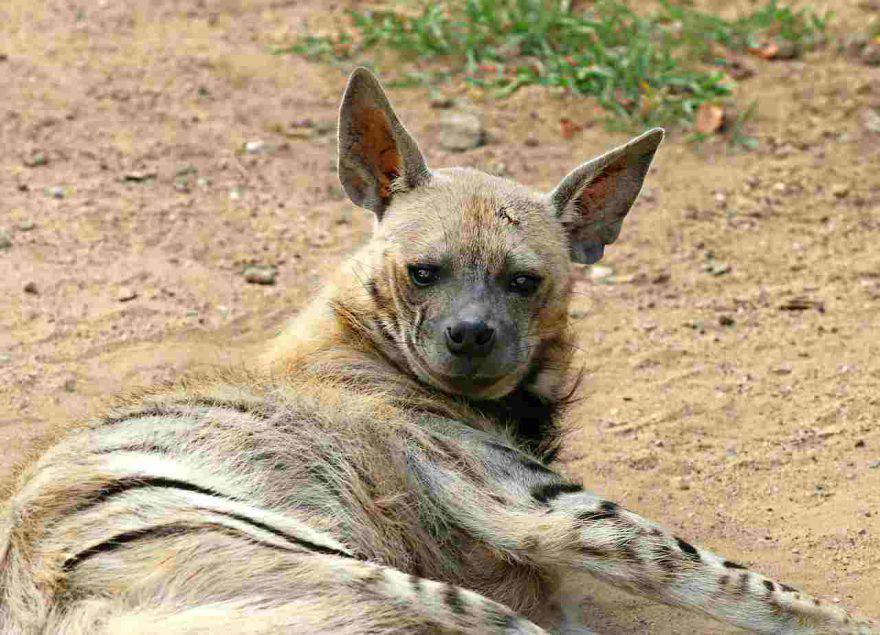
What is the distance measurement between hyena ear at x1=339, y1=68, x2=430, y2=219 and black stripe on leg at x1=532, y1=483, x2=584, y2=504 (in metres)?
1.30

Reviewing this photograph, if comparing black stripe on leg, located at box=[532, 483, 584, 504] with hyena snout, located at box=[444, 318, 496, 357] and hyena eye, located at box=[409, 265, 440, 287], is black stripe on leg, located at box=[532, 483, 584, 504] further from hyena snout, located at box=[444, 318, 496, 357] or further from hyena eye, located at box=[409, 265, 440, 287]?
hyena eye, located at box=[409, 265, 440, 287]

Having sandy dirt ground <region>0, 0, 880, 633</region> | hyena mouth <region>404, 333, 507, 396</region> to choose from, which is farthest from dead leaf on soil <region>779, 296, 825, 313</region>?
hyena mouth <region>404, 333, 507, 396</region>

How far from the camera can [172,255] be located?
6.48 m

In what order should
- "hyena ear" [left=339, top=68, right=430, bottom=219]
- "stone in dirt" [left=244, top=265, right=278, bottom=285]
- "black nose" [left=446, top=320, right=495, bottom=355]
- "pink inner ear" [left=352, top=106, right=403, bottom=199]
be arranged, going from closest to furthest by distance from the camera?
1. "black nose" [left=446, top=320, right=495, bottom=355]
2. "hyena ear" [left=339, top=68, right=430, bottom=219]
3. "pink inner ear" [left=352, top=106, right=403, bottom=199]
4. "stone in dirt" [left=244, top=265, right=278, bottom=285]

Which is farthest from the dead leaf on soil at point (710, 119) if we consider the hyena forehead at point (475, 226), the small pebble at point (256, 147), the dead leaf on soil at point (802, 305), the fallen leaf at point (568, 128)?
the hyena forehead at point (475, 226)

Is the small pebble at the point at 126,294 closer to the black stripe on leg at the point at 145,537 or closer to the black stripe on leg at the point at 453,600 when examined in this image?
the black stripe on leg at the point at 145,537

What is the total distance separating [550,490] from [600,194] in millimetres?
1360

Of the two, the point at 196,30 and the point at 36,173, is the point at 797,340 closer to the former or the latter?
the point at 36,173

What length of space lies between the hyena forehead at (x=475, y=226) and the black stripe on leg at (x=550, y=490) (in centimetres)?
79

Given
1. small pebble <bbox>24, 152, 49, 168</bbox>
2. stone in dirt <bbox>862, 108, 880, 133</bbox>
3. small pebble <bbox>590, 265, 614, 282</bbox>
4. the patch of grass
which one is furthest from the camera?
the patch of grass

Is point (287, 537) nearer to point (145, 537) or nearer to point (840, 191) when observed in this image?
point (145, 537)

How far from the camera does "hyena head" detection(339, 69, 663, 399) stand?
162 inches

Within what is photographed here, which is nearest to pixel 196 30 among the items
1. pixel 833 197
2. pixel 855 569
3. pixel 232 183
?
pixel 232 183

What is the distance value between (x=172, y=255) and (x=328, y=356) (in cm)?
252
